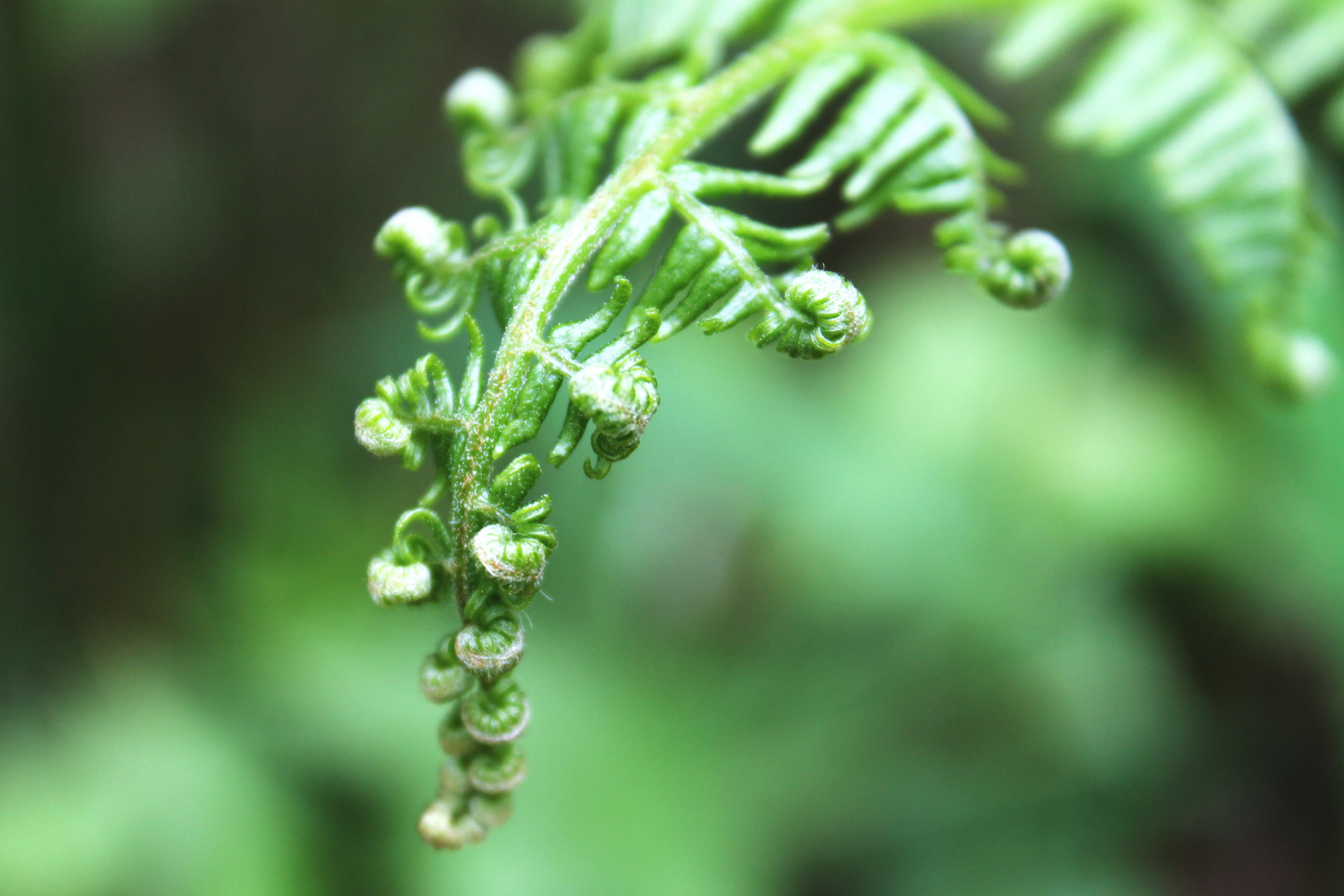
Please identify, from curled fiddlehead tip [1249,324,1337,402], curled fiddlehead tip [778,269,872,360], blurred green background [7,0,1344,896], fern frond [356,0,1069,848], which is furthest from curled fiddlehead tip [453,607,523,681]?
blurred green background [7,0,1344,896]

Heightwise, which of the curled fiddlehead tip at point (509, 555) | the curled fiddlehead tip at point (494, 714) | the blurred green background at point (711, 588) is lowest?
the blurred green background at point (711, 588)

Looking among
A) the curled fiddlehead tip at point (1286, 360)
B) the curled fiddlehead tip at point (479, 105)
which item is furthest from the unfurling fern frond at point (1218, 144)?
the curled fiddlehead tip at point (479, 105)

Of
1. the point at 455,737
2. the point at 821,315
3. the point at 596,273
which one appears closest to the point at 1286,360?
the point at 821,315

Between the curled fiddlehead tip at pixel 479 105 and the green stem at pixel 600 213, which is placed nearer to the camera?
the green stem at pixel 600 213

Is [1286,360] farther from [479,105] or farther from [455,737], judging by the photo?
[455,737]

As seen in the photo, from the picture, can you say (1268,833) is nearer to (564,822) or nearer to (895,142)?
(564,822)

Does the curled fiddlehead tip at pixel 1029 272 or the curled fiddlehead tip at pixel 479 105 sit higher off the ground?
the curled fiddlehead tip at pixel 479 105

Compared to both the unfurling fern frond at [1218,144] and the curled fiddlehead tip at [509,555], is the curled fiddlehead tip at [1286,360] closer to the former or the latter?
the unfurling fern frond at [1218,144]
